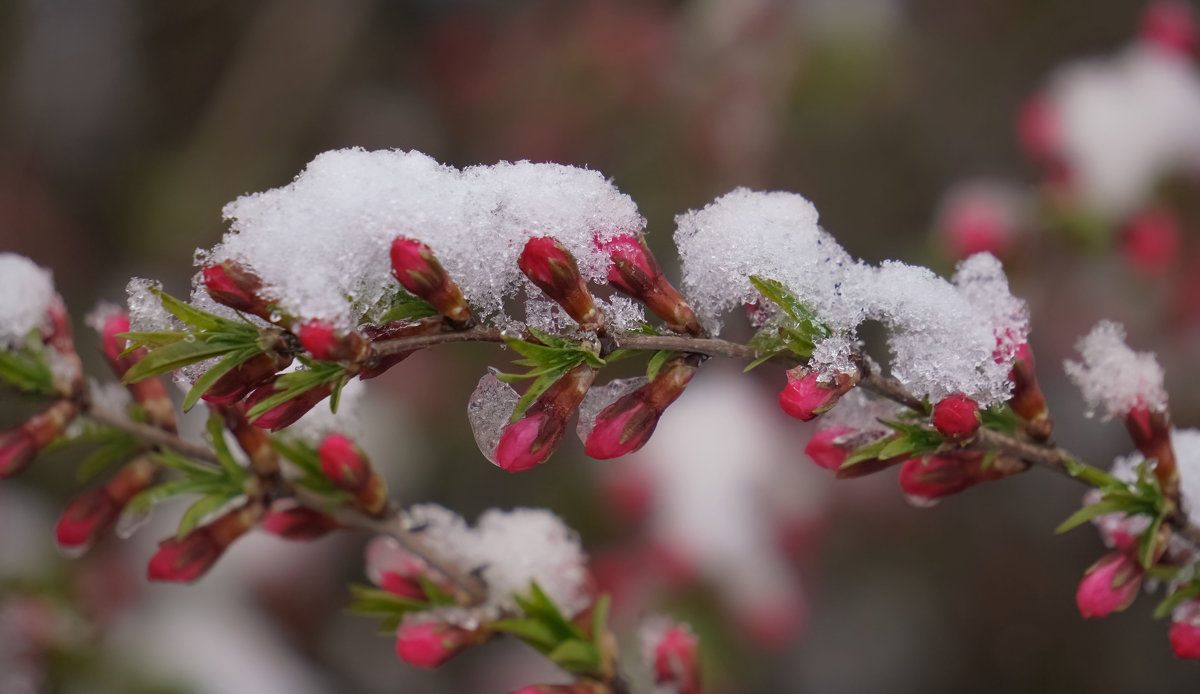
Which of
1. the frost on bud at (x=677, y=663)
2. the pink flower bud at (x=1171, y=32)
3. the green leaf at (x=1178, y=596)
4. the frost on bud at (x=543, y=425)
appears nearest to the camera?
the frost on bud at (x=543, y=425)

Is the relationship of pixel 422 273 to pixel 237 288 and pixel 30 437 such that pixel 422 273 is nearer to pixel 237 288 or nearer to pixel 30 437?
pixel 237 288

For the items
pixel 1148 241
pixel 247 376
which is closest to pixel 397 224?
pixel 247 376

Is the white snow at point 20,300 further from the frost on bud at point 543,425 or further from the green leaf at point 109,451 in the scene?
the frost on bud at point 543,425

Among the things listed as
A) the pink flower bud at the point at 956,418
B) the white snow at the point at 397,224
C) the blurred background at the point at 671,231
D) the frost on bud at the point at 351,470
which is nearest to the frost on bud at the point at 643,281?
the white snow at the point at 397,224

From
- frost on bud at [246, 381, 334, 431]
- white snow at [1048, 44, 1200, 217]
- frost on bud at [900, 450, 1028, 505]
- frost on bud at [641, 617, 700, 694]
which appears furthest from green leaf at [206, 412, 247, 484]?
white snow at [1048, 44, 1200, 217]

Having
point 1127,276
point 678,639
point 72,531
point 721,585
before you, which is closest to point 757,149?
point 1127,276

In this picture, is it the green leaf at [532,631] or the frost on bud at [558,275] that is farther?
the green leaf at [532,631]

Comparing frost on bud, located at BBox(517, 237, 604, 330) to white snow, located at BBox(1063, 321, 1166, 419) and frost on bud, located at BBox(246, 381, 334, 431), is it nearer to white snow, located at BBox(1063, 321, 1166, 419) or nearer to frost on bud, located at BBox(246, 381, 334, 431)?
frost on bud, located at BBox(246, 381, 334, 431)
